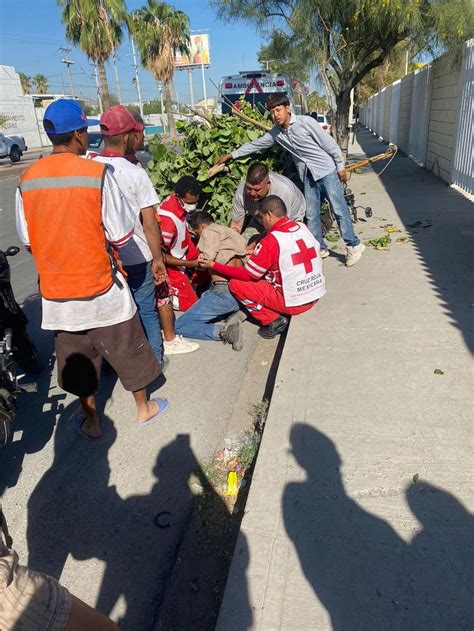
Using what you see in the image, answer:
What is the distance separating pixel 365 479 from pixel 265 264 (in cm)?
222

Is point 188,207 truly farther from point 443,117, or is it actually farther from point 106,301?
point 443,117

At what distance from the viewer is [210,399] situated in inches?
152

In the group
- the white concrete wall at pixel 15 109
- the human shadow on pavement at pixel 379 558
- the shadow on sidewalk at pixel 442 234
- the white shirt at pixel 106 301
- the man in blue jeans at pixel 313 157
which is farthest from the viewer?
the white concrete wall at pixel 15 109

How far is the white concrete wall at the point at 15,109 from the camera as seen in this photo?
44.8 meters

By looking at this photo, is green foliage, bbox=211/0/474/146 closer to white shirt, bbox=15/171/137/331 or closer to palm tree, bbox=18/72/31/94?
white shirt, bbox=15/171/137/331

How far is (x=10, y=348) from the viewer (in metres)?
3.37

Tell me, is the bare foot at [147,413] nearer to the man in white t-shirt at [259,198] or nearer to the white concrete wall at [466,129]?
the man in white t-shirt at [259,198]

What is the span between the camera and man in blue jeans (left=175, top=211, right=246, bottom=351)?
4801 millimetres

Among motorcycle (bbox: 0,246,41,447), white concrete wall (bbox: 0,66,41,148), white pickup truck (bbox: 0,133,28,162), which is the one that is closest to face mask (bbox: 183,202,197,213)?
motorcycle (bbox: 0,246,41,447)

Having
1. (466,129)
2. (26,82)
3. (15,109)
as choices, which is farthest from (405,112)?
(26,82)

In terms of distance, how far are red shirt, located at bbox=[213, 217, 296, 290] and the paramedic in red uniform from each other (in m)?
0.40

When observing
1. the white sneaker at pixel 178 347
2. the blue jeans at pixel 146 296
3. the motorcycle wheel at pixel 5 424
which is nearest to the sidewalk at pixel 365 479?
the white sneaker at pixel 178 347

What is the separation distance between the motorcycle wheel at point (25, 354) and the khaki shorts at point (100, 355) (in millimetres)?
1125

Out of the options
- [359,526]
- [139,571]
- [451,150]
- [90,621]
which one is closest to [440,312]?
[359,526]
